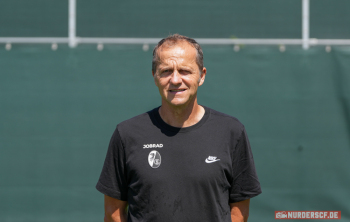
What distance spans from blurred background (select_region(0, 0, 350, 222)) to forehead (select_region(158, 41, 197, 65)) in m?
1.74

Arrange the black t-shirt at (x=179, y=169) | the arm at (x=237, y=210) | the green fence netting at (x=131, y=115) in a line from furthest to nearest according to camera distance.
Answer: the green fence netting at (x=131, y=115) < the arm at (x=237, y=210) < the black t-shirt at (x=179, y=169)

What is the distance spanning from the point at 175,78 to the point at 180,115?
218 millimetres

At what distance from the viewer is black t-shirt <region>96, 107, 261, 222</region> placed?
171 centimetres

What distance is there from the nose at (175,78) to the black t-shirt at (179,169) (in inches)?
9.3

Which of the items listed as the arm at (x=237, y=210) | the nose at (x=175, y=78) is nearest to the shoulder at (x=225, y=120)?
the nose at (x=175, y=78)

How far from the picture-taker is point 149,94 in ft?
11.6

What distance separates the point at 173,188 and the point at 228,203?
1.28 ft

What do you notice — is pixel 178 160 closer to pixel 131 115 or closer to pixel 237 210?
pixel 237 210
